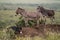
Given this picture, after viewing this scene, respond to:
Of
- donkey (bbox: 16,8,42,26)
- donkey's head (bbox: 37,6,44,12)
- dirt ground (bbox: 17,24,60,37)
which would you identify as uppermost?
donkey's head (bbox: 37,6,44,12)

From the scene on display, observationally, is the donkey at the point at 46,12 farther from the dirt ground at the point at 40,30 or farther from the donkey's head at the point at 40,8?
the dirt ground at the point at 40,30

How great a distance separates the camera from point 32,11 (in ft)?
7.86

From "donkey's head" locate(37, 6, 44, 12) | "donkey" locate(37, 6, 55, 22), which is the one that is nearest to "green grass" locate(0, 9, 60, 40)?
"donkey" locate(37, 6, 55, 22)

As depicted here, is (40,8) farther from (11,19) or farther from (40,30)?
(11,19)

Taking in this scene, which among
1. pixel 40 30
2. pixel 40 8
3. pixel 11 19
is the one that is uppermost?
pixel 40 8

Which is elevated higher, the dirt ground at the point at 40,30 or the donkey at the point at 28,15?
the donkey at the point at 28,15

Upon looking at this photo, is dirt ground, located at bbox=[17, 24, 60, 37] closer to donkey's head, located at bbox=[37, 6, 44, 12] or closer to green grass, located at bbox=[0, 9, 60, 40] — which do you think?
green grass, located at bbox=[0, 9, 60, 40]

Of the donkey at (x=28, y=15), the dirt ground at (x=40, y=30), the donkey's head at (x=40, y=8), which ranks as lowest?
the dirt ground at (x=40, y=30)

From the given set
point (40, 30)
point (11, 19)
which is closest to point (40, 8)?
point (40, 30)

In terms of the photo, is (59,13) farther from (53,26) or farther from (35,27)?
(35,27)

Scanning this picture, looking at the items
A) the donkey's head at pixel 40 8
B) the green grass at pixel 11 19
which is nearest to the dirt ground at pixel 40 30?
the green grass at pixel 11 19

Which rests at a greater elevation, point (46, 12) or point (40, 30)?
point (46, 12)

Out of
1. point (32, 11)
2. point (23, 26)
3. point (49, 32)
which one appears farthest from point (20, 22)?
point (49, 32)

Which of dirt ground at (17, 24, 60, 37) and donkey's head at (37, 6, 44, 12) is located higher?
donkey's head at (37, 6, 44, 12)
